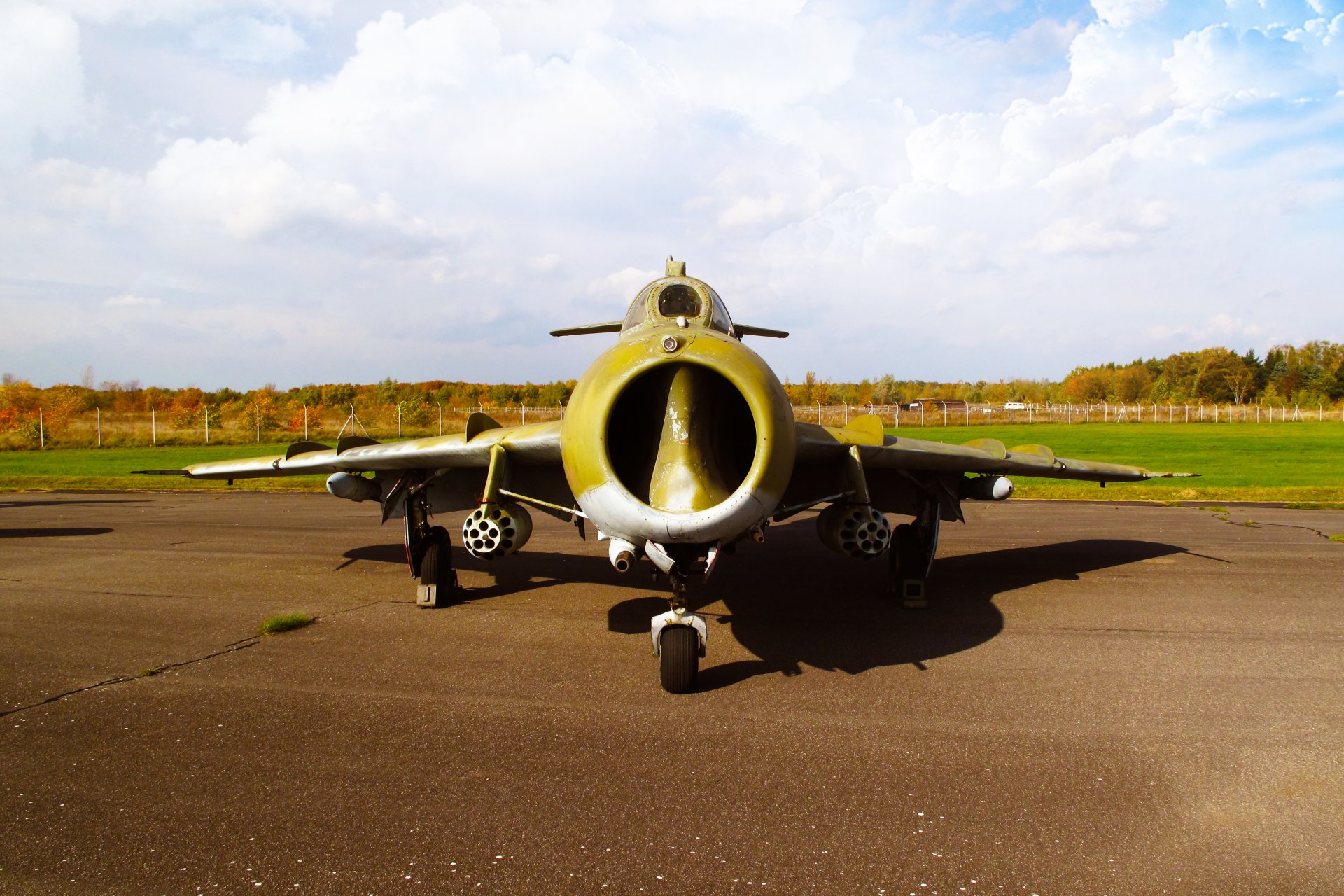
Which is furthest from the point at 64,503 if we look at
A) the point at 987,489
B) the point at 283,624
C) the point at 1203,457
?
the point at 1203,457

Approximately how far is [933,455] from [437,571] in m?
5.71

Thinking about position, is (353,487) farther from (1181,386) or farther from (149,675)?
(1181,386)

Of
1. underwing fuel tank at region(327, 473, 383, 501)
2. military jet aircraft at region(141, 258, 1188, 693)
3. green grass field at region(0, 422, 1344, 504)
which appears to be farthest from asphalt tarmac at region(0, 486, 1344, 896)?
green grass field at region(0, 422, 1344, 504)

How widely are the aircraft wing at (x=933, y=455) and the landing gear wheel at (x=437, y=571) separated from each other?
4.25m

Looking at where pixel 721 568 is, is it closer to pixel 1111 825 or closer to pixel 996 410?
pixel 1111 825

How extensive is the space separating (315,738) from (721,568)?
6846mm

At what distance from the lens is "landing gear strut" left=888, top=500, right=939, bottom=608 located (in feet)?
28.6

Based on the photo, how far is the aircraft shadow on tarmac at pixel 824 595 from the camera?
22.6 ft

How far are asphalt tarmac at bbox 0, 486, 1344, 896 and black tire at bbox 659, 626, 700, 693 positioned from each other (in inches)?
7.9

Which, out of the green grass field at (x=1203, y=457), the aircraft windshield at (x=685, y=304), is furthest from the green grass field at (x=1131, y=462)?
the aircraft windshield at (x=685, y=304)

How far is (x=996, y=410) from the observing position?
73.1 m

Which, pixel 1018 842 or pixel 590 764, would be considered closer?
pixel 1018 842

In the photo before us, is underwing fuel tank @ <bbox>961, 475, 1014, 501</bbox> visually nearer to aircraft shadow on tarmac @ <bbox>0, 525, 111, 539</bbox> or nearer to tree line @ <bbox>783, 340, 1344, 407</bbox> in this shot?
aircraft shadow on tarmac @ <bbox>0, 525, 111, 539</bbox>

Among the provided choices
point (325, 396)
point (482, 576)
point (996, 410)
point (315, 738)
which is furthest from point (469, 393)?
point (315, 738)
